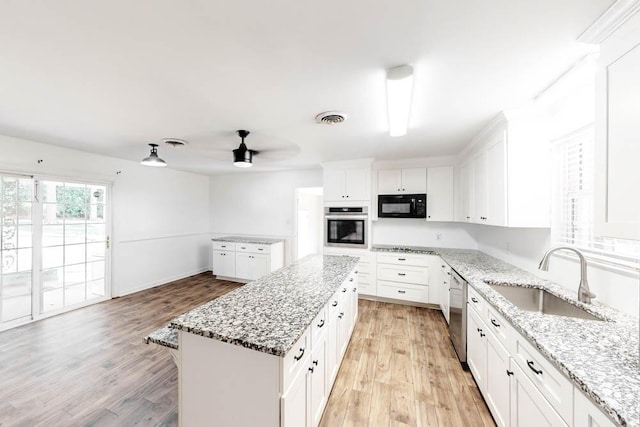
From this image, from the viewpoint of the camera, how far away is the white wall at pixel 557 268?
136 cm

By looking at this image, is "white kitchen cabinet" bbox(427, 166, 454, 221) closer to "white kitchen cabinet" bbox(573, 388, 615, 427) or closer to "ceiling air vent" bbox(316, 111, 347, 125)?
"ceiling air vent" bbox(316, 111, 347, 125)

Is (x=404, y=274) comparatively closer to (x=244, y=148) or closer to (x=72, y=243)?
(x=244, y=148)

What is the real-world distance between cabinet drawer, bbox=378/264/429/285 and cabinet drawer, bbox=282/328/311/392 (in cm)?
270

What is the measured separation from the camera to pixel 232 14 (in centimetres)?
106

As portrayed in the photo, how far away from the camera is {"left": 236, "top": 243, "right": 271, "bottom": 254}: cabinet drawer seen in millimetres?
4816

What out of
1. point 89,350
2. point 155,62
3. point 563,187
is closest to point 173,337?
point 155,62

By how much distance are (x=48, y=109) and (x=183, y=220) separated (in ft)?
11.5

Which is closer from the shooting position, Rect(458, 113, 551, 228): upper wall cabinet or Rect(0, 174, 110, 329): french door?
Rect(458, 113, 551, 228): upper wall cabinet

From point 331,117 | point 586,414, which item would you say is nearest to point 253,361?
point 586,414

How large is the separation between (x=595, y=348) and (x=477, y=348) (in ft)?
3.37

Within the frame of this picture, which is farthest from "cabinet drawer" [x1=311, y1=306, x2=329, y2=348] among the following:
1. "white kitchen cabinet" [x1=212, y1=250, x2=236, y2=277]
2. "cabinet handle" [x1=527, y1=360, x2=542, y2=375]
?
"white kitchen cabinet" [x1=212, y1=250, x2=236, y2=277]

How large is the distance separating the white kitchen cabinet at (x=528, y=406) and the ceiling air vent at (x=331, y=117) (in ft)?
7.00

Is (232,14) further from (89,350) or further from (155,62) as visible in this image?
(89,350)

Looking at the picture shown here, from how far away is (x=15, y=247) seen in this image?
307 cm
